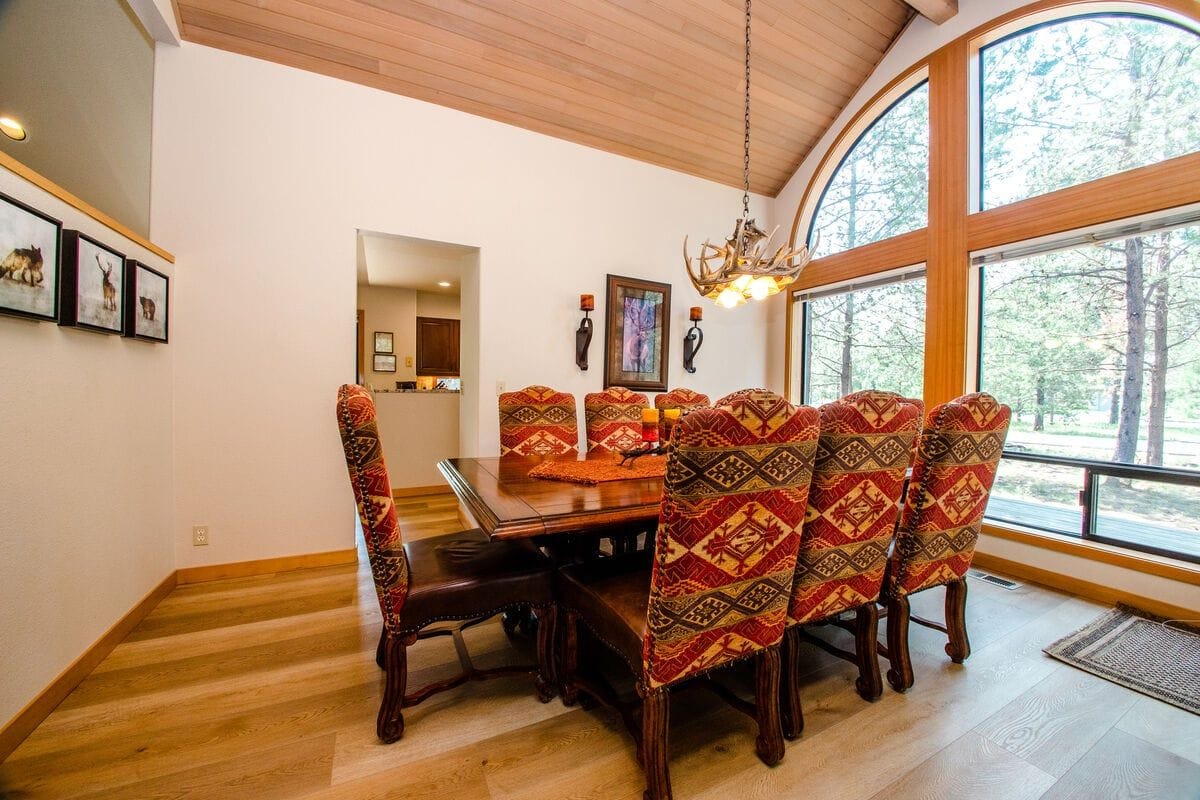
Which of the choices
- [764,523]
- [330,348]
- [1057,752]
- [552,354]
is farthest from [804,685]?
[330,348]

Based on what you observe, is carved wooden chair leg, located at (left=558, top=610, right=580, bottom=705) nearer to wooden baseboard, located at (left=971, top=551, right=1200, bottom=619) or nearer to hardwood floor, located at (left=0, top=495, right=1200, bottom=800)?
hardwood floor, located at (left=0, top=495, right=1200, bottom=800)

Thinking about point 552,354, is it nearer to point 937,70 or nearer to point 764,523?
point 764,523

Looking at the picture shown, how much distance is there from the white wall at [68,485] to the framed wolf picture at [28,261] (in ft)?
0.17

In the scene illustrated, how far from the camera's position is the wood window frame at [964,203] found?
2432mm

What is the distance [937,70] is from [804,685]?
13.8 feet

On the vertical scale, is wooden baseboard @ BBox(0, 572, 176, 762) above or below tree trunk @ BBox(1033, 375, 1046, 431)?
below

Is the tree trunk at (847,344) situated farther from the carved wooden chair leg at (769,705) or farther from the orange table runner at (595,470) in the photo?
the carved wooden chair leg at (769,705)

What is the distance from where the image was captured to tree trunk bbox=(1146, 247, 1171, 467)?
241 cm

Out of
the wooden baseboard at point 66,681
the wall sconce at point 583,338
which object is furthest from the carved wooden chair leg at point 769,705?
the wall sconce at point 583,338

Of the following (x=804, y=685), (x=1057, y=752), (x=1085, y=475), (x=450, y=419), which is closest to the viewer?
(x=1057, y=752)

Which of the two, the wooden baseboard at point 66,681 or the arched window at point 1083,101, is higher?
the arched window at point 1083,101

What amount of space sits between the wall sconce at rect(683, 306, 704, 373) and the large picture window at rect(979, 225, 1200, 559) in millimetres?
2003

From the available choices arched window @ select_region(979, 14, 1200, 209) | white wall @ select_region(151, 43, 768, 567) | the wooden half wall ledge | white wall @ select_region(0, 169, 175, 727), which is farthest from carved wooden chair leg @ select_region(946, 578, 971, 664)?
the wooden half wall ledge

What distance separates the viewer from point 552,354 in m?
3.52
